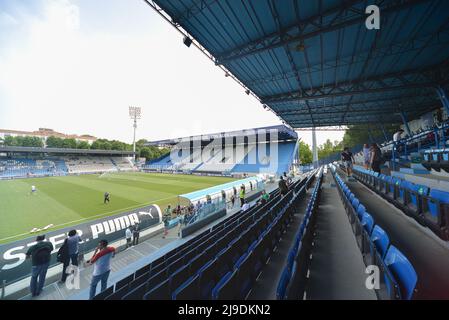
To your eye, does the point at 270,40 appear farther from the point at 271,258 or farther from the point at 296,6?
the point at 271,258

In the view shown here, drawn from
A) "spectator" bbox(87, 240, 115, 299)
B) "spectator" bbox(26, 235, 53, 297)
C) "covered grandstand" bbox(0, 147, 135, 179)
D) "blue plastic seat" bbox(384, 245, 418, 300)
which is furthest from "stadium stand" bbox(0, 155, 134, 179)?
"blue plastic seat" bbox(384, 245, 418, 300)

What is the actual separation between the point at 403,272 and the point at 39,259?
7055 mm

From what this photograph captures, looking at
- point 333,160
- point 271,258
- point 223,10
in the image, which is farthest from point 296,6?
point 333,160

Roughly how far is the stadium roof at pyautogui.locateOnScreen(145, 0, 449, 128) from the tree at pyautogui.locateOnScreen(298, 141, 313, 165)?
35765mm

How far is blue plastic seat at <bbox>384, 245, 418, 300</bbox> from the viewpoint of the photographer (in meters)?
1.55

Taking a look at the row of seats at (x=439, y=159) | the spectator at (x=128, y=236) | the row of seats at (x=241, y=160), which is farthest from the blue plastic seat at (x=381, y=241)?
the row of seats at (x=241, y=160)

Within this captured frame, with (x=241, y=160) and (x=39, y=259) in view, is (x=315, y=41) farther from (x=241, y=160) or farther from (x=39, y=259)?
(x=241, y=160)

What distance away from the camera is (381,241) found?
2.39 metres

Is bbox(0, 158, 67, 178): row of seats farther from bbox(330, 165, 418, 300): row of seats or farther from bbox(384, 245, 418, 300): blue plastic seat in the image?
bbox(384, 245, 418, 300): blue plastic seat

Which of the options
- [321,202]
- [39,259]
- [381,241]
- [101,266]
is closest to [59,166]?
[39,259]

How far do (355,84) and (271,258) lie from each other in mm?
11571

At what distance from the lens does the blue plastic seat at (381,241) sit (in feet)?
7.46
